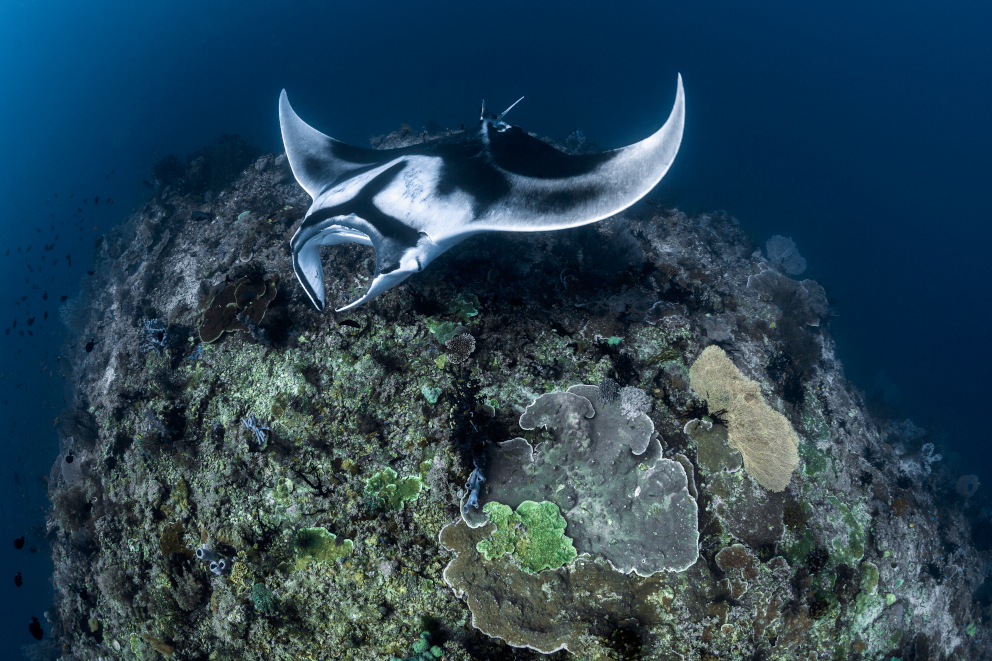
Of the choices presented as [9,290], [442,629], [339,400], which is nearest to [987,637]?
[442,629]

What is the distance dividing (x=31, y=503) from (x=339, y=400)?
86.5 ft

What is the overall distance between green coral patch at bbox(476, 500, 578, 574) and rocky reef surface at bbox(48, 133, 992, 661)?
0.02 meters

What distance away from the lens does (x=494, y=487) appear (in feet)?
13.3

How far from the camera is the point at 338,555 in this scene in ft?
13.2

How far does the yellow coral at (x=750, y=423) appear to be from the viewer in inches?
175

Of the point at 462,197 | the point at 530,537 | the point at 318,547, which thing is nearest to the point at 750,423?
the point at 530,537

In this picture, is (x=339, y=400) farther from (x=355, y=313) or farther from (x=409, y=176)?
(x=409, y=176)

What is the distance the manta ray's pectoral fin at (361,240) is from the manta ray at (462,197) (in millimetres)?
12

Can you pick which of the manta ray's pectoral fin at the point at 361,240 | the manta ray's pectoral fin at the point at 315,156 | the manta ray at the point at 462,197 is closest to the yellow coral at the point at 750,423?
the manta ray at the point at 462,197

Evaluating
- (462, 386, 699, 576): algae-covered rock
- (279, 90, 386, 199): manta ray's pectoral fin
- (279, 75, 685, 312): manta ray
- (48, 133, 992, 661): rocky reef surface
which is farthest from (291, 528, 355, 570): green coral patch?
(279, 90, 386, 199): manta ray's pectoral fin

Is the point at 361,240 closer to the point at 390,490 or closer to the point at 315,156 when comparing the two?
the point at 315,156

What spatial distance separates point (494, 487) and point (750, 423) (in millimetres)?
3247

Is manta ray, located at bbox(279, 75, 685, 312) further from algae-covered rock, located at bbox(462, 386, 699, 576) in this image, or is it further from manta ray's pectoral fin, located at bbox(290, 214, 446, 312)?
algae-covered rock, located at bbox(462, 386, 699, 576)

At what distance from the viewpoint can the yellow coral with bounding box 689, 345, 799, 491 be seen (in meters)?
4.43
